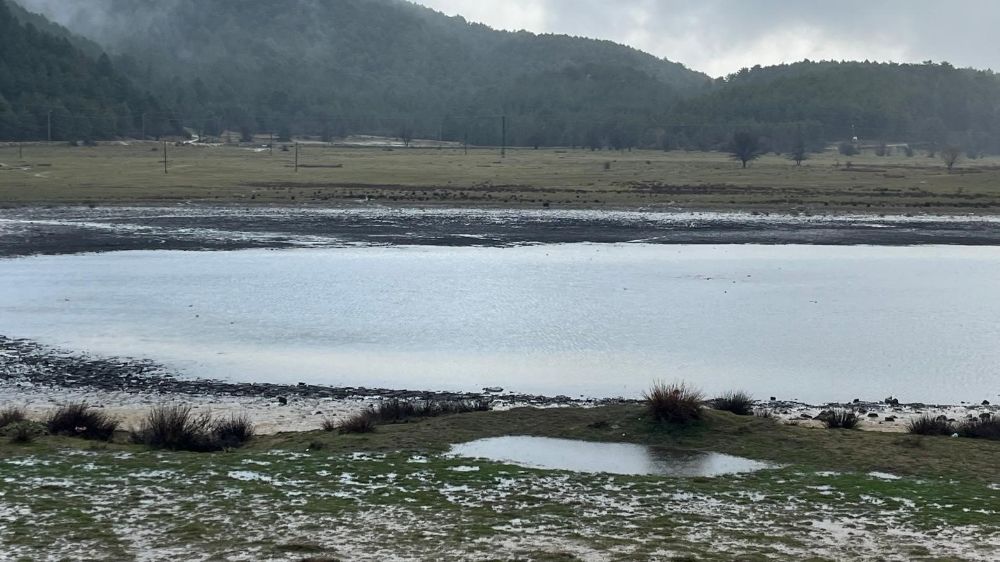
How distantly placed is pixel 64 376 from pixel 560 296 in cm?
1323

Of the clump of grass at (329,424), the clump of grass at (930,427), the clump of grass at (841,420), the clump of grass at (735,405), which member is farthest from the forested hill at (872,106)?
the clump of grass at (329,424)

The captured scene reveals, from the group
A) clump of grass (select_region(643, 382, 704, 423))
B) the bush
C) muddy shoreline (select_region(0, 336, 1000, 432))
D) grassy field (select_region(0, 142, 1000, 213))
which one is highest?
grassy field (select_region(0, 142, 1000, 213))

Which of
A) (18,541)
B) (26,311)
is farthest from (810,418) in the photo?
(26,311)

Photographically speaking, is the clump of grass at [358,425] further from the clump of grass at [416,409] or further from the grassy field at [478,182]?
the grassy field at [478,182]

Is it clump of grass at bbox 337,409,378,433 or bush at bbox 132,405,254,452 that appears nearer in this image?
bush at bbox 132,405,254,452

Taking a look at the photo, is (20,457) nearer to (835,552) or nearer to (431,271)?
(835,552)

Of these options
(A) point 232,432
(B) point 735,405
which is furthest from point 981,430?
(A) point 232,432

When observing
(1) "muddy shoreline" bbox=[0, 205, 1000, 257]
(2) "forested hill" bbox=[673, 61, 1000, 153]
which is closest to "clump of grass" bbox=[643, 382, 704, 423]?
(1) "muddy shoreline" bbox=[0, 205, 1000, 257]

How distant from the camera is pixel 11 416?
1493 cm

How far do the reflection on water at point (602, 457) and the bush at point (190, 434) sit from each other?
2.77 m

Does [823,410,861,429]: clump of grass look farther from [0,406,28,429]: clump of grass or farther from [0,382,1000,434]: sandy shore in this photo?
[0,406,28,429]: clump of grass

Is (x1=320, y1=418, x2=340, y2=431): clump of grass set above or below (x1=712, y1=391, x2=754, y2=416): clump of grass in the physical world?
below

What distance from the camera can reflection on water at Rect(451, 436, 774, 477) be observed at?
12477mm

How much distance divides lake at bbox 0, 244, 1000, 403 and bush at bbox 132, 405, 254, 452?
4.44 m
